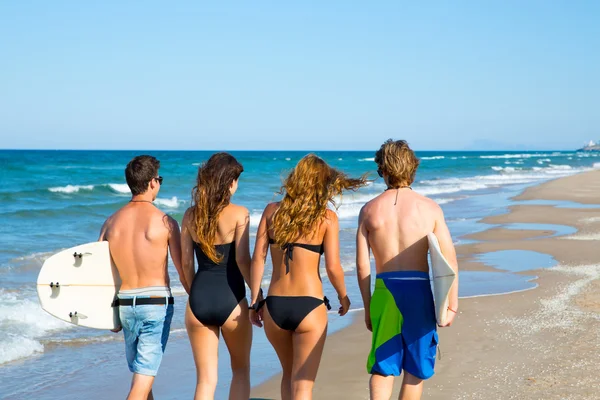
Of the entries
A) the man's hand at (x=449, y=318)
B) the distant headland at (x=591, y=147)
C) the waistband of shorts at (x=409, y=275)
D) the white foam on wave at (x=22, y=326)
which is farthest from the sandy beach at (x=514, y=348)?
the distant headland at (x=591, y=147)

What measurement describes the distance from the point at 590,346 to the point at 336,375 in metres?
2.09

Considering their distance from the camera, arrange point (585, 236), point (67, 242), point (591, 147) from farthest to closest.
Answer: point (591, 147) < point (67, 242) < point (585, 236)

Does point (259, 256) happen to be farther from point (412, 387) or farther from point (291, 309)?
point (412, 387)

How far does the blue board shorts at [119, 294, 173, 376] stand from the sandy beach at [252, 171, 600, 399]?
4.45 feet

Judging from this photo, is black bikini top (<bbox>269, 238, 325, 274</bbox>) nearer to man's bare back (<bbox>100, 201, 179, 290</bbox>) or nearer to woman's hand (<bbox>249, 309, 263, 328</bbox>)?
woman's hand (<bbox>249, 309, 263, 328</bbox>)

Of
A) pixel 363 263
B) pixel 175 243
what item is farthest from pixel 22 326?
pixel 363 263

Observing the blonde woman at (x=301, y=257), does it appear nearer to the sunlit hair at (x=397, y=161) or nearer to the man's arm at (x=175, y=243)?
the sunlit hair at (x=397, y=161)

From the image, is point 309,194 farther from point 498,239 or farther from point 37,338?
point 498,239

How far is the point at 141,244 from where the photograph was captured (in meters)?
4.03

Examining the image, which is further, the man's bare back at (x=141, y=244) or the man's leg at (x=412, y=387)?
the man's bare back at (x=141, y=244)

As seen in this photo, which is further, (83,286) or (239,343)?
(83,286)

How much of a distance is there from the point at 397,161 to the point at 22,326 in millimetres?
4920

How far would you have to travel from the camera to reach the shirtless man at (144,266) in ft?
13.1

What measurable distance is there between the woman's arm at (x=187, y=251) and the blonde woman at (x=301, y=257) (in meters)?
0.39
